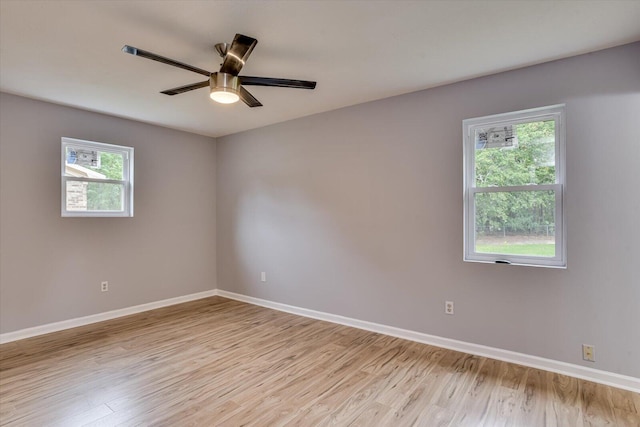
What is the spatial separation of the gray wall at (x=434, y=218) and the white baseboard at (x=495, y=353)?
6 centimetres

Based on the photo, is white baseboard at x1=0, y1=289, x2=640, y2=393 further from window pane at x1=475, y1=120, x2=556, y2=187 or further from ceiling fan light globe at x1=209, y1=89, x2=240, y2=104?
ceiling fan light globe at x1=209, y1=89, x2=240, y2=104

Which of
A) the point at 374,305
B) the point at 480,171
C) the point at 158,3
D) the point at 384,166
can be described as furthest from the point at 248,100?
the point at 374,305

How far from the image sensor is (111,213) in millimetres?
4000

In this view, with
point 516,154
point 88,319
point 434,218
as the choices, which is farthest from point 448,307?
point 88,319

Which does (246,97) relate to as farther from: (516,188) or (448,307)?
(448,307)

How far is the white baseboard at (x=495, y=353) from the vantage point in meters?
2.34

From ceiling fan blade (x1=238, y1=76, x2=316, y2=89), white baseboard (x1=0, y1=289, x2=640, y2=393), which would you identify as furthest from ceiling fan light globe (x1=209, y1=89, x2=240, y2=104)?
white baseboard (x1=0, y1=289, x2=640, y2=393)

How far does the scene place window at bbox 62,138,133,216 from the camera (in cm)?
367

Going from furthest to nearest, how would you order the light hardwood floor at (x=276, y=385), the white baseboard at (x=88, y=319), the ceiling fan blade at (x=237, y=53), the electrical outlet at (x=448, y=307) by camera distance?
the white baseboard at (x=88, y=319) → the electrical outlet at (x=448, y=307) → the light hardwood floor at (x=276, y=385) → the ceiling fan blade at (x=237, y=53)

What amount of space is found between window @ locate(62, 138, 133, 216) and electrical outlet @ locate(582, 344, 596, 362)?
4903 mm

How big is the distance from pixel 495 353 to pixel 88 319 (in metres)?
4.35

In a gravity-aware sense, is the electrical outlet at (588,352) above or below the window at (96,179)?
below

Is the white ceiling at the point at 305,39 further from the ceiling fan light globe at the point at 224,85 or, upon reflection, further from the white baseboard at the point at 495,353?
the white baseboard at the point at 495,353

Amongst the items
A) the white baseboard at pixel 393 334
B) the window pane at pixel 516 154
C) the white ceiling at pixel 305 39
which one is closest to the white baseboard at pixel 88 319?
the white baseboard at pixel 393 334
